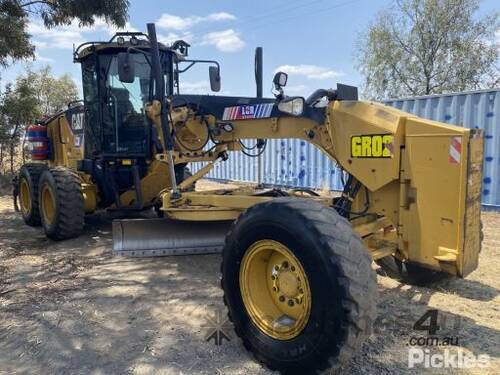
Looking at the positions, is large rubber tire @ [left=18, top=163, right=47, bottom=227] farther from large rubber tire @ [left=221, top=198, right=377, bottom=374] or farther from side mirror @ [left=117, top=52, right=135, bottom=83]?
large rubber tire @ [left=221, top=198, right=377, bottom=374]

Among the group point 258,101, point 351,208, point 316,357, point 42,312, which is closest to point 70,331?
point 42,312

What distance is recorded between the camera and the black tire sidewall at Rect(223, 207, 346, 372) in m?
2.80

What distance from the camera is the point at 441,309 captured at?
4102 mm

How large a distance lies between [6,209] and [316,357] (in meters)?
9.78

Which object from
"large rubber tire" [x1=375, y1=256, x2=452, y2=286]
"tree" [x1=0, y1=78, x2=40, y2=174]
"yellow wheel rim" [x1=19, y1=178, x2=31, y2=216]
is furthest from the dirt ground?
"tree" [x1=0, y1=78, x2=40, y2=174]

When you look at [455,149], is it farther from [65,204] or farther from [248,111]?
[65,204]

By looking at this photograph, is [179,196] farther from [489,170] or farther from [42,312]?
[489,170]

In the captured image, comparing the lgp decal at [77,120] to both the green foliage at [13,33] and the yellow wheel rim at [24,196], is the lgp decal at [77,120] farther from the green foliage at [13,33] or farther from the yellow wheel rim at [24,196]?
the green foliage at [13,33]

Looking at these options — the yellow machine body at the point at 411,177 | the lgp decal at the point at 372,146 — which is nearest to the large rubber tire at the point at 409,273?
the yellow machine body at the point at 411,177

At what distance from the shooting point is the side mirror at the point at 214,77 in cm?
639

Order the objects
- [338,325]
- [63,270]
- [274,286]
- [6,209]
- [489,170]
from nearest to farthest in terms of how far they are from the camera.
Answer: [338,325] < [274,286] < [63,270] < [489,170] < [6,209]

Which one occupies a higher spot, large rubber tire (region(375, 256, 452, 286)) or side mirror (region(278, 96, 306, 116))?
side mirror (region(278, 96, 306, 116))

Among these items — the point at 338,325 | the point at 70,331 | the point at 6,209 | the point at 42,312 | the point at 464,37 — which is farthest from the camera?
the point at 464,37

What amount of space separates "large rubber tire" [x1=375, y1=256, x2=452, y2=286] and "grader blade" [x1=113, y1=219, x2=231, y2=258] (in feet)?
6.22
